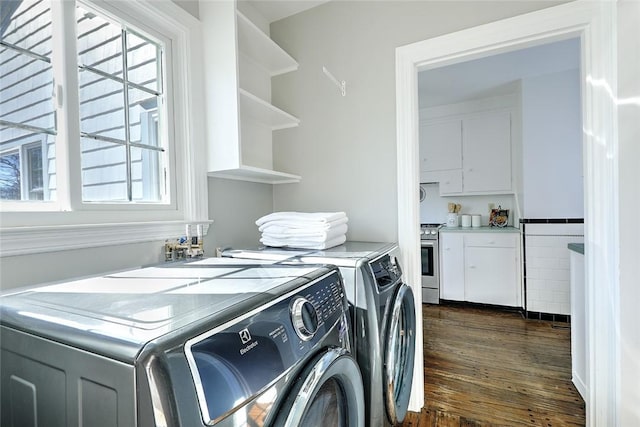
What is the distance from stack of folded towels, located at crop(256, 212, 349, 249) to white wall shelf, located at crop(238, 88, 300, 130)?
2.20 ft

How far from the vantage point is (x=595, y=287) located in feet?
4.72

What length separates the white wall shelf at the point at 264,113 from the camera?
1703mm

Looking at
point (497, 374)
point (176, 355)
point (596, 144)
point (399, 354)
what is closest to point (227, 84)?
point (176, 355)

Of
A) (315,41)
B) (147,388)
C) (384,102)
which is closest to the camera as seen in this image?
(147,388)

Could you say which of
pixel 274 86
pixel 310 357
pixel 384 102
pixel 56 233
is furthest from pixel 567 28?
pixel 56 233

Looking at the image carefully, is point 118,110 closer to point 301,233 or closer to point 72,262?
point 72,262

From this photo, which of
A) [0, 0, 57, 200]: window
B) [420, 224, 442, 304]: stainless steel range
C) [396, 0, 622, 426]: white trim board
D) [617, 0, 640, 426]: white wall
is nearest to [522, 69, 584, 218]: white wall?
[420, 224, 442, 304]: stainless steel range

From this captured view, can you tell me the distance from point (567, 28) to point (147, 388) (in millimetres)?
2047

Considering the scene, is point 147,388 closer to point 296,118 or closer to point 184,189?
point 184,189

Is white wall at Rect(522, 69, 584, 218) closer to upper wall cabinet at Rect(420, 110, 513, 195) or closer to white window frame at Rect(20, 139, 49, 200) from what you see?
upper wall cabinet at Rect(420, 110, 513, 195)

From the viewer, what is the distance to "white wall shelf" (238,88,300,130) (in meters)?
1.70

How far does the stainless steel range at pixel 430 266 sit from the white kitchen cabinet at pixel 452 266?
66mm

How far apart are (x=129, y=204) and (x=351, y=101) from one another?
134 cm

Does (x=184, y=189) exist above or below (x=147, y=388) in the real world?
above
